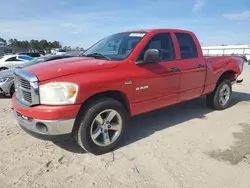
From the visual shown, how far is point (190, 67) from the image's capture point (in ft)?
15.5

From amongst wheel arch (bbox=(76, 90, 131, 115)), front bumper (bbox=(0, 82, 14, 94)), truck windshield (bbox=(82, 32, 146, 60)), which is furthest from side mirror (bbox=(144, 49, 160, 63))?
front bumper (bbox=(0, 82, 14, 94))

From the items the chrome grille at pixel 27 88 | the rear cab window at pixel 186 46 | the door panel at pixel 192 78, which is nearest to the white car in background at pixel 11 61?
the chrome grille at pixel 27 88

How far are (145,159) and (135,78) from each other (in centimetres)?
126

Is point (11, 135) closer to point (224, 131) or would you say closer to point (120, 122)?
point (120, 122)

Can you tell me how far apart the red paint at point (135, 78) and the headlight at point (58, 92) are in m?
0.07

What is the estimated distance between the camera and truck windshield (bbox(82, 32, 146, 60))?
3.97 m

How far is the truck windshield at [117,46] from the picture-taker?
3.97 metres

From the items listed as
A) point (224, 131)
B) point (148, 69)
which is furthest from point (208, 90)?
point (148, 69)

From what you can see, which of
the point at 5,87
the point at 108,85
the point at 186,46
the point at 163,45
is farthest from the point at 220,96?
the point at 5,87

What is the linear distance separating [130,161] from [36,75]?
178 centimetres

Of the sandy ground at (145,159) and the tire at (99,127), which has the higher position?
the tire at (99,127)

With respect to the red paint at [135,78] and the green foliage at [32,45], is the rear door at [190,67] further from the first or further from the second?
the green foliage at [32,45]

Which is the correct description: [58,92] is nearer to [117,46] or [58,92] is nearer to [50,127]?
[50,127]

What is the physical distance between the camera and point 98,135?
11.4 ft
